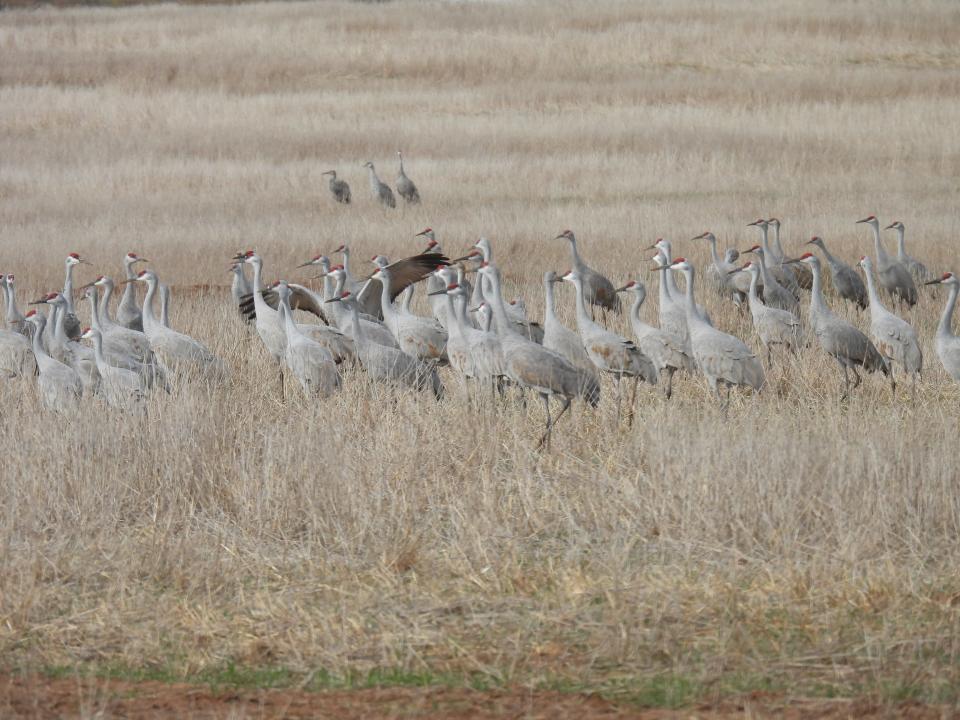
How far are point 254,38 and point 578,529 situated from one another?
30796mm

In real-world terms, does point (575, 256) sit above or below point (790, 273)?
above

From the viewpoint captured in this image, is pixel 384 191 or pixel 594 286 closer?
pixel 594 286

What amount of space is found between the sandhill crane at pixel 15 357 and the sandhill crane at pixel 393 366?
7.01 feet

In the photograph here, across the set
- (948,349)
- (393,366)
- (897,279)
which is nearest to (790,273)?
(897,279)

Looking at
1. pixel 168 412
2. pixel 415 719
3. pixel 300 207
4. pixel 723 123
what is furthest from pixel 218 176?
pixel 415 719

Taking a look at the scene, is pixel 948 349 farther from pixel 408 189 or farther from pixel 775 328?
pixel 408 189

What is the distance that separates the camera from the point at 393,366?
29.1ft

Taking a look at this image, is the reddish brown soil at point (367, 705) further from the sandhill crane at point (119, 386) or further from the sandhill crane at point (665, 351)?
the sandhill crane at point (665, 351)

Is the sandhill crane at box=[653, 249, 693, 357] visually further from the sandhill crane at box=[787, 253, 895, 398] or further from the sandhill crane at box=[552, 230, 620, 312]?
the sandhill crane at box=[552, 230, 620, 312]

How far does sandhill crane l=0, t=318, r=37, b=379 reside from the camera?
9.23 metres

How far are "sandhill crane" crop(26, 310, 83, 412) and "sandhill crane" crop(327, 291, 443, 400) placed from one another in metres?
1.74

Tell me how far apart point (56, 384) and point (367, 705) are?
4293 mm

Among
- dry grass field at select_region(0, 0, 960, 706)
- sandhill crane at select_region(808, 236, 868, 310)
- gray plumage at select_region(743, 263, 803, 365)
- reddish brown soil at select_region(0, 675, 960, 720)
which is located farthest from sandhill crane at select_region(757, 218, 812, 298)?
reddish brown soil at select_region(0, 675, 960, 720)

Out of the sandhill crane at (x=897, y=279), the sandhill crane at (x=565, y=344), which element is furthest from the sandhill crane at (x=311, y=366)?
the sandhill crane at (x=897, y=279)
